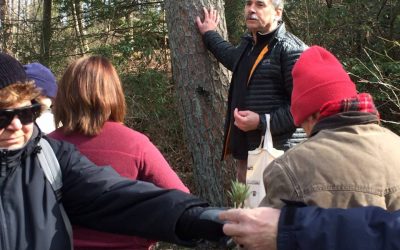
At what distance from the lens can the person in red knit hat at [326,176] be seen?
1.76 meters

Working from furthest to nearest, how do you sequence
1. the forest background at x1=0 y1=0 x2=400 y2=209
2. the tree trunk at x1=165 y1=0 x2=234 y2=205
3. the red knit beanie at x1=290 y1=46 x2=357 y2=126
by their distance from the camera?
the forest background at x1=0 y1=0 x2=400 y2=209 < the tree trunk at x1=165 y1=0 x2=234 y2=205 < the red knit beanie at x1=290 y1=46 x2=357 y2=126

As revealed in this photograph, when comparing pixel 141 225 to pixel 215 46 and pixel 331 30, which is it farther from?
pixel 331 30

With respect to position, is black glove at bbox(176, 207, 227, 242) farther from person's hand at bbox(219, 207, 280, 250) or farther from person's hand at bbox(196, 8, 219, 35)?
person's hand at bbox(196, 8, 219, 35)

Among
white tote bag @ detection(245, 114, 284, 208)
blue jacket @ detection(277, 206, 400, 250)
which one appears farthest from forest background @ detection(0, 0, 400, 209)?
blue jacket @ detection(277, 206, 400, 250)

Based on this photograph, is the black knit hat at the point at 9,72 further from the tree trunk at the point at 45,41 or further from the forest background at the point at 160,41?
the tree trunk at the point at 45,41

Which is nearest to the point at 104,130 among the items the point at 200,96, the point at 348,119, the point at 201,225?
the point at 201,225

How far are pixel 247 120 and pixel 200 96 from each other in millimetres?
717

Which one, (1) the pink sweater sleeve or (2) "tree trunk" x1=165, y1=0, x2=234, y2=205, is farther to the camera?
(2) "tree trunk" x1=165, y1=0, x2=234, y2=205

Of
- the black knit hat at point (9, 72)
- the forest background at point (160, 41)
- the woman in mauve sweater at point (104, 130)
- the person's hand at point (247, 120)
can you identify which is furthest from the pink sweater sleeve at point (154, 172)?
the forest background at point (160, 41)

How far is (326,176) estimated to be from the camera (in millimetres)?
1977

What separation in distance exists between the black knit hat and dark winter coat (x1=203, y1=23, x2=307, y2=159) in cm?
229

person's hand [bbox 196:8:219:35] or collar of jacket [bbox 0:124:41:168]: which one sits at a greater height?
person's hand [bbox 196:8:219:35]

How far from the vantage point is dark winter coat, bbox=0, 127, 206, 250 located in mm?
2205

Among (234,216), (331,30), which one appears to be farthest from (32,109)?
(331,30)
